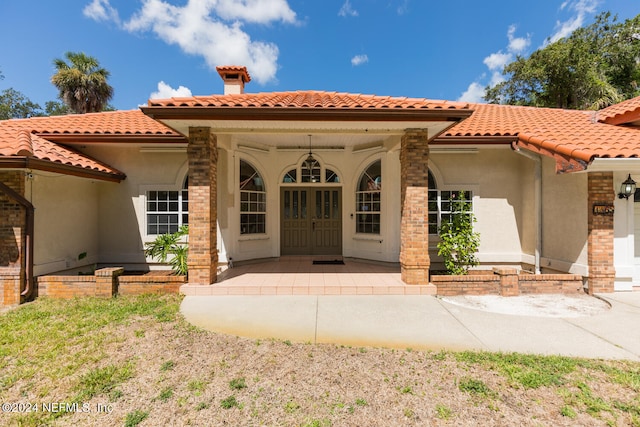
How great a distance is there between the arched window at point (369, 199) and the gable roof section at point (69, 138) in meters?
5.35

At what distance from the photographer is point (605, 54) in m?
19.9

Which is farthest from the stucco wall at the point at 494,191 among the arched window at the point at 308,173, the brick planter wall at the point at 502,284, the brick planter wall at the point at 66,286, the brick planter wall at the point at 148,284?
the brick planter wall at the point at 66,286

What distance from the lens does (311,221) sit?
9.70m

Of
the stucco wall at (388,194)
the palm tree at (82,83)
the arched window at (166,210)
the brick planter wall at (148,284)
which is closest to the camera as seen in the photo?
the brick planter wall at (148,284)

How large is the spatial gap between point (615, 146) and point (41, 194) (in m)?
12.2

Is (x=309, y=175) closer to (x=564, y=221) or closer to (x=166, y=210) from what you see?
(x=166, y=210)

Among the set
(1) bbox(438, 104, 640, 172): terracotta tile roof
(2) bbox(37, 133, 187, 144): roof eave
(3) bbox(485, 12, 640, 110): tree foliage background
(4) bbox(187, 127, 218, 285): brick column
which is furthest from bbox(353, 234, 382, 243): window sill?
(3) bbox(485, 12, 640, 110): tree foliage background

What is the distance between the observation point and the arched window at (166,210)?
26.6 feet

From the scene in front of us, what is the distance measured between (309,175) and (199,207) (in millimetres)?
4242

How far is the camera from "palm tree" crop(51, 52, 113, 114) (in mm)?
17453

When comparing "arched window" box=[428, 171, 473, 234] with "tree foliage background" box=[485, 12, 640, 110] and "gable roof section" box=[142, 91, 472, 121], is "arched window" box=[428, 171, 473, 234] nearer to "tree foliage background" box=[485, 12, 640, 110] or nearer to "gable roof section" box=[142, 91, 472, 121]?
"gable roof section" box=[142, 91, 472, 121]

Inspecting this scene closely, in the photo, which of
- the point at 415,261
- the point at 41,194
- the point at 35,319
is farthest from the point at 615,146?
the point at 41,194

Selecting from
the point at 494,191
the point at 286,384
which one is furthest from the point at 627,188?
the point at 286,384

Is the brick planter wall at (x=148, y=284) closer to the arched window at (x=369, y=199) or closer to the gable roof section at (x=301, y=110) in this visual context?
the gable roof section at (x=301, y=110)
